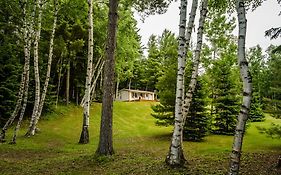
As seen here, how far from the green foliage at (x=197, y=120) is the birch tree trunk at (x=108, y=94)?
9.51 metres

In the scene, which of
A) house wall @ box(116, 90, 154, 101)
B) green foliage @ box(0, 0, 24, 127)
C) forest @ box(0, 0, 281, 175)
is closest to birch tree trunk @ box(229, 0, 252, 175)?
forest @ box(0, 0, 281, 175)

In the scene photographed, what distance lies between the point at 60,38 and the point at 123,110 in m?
14.8

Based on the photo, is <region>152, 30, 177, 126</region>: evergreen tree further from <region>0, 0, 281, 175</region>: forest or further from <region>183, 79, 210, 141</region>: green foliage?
<region>183, 79, 210, 141</region>: green foliage

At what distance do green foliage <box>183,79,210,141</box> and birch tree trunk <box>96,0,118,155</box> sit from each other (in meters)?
9.51

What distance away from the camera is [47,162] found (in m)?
11.0

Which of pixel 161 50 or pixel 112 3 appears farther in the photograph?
pixel 161 50

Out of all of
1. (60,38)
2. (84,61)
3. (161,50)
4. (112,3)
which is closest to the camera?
(112,3)

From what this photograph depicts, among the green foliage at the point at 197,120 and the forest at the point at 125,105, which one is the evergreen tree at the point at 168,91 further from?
the green foliage at the point at 197,120

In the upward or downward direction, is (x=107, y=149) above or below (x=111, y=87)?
below

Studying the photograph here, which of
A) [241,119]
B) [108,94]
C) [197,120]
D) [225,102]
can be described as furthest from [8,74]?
[241,119]

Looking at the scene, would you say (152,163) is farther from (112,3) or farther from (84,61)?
(84,61)

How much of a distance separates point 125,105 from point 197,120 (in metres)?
23.4

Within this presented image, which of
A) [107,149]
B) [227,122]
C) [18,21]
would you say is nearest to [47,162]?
[107,149]

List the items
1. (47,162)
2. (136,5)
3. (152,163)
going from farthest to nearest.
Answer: (136,5)
(47,162)
(152,163)
